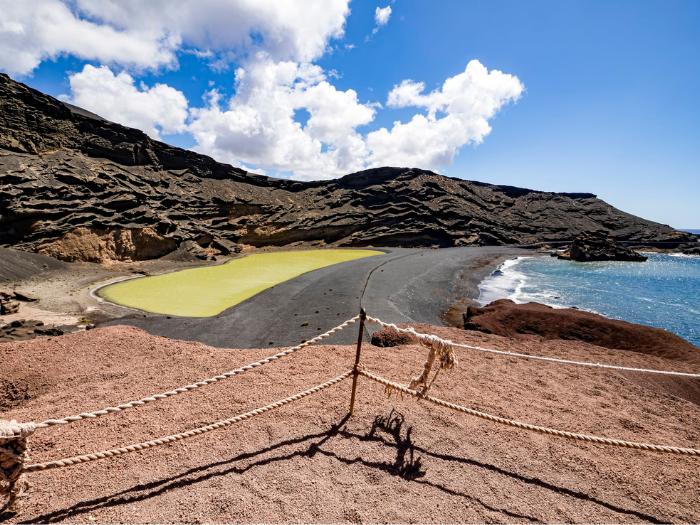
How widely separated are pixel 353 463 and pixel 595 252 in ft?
170

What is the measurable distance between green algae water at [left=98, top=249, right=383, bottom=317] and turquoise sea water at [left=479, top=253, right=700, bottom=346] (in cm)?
1528

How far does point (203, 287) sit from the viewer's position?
20.6 metres

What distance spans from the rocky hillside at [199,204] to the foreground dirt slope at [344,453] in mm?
26573

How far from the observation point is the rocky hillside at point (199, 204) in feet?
84.2

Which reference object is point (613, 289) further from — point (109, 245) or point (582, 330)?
point (109, 245)

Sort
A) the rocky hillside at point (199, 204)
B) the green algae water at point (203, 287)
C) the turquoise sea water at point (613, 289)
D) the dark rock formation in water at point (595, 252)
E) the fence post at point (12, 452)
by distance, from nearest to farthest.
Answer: the fence post at point (12, 452)
the green algae water at point (203, 287)
the turquoise sea water at point (613, 289)
the rocky hillside at point (199, 204)
the dark rock formation in water at point (595, 252)

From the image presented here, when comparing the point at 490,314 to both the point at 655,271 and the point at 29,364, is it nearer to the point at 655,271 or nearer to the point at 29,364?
the point at 29,364

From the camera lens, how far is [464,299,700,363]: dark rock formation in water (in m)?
9.31

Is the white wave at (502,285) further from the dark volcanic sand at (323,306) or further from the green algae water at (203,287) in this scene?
the green algae water at (203,287)

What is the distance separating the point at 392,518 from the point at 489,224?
60982 millimetres

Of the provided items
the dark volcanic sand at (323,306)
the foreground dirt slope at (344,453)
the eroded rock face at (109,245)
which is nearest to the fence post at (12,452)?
the foreground dirt slope at (344,453)

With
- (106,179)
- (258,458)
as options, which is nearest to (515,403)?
(258,458)

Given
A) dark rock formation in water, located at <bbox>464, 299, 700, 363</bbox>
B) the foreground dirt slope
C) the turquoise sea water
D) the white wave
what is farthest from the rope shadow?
the turquoise sea water

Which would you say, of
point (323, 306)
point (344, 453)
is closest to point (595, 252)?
point (323, 306)
